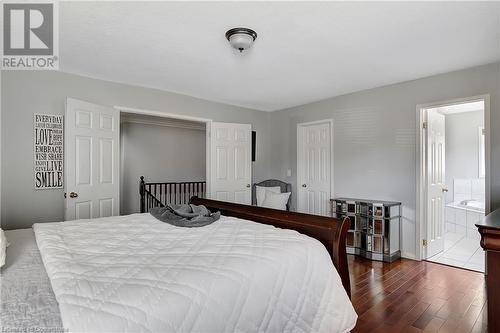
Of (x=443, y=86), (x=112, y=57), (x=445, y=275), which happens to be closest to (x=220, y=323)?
(x=112, y=57)

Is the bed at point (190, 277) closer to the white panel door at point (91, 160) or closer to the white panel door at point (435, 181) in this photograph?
the white panel door at point (91, 160)

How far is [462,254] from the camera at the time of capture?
149 inches

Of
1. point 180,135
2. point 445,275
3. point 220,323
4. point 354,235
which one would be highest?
point 180,135

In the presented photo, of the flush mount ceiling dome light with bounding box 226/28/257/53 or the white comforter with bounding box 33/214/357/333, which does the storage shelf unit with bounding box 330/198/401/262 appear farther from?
the flush mount ceiling dome light with bounding box 226/28/257/53

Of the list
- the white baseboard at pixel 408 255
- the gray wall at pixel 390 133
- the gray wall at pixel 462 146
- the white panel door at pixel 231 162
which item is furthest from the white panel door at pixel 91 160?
the gray wall at pixel 462 146

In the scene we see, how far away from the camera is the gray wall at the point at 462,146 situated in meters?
5.14

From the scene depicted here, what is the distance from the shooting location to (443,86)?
3.36 metres

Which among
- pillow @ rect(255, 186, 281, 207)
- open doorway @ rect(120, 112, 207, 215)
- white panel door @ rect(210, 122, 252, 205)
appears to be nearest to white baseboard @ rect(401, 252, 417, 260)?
pillow @ rect(255, 186, 281, 207)

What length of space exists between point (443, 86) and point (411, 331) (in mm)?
2903

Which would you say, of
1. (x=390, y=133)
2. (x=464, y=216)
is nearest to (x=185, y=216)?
(x=390, y=133)

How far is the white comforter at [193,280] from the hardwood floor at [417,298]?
806 millimetres

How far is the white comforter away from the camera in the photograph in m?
0.93

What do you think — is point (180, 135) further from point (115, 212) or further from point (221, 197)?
point (115, 212)

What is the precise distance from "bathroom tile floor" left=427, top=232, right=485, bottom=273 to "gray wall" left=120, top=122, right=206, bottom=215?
503 centimetres
